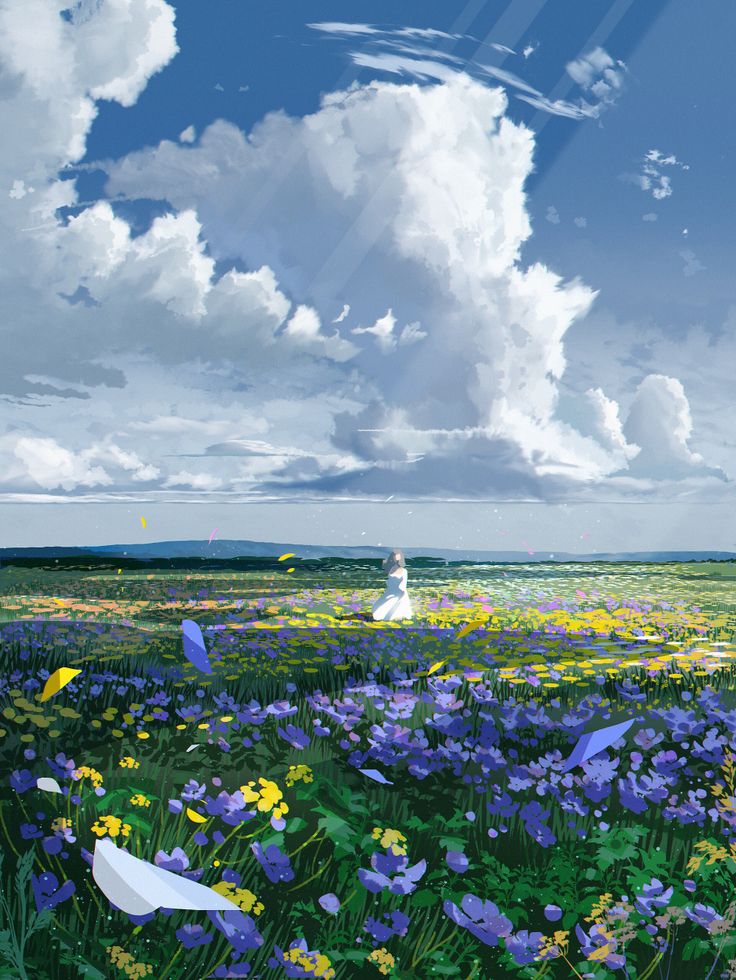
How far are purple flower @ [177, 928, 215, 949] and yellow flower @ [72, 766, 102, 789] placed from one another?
6.14ft

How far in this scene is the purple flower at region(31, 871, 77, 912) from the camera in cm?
410

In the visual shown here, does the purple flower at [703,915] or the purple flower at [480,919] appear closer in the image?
the purple flower at [480,919]

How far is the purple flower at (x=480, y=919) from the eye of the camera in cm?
411

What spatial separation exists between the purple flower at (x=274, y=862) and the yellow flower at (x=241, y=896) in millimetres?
140

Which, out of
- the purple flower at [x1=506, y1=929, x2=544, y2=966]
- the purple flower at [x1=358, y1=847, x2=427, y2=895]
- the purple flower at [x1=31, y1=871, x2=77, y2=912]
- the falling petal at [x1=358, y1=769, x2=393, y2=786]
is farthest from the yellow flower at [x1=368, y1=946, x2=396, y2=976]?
the falling petal at [x1=358, y1=769, x2=393, y2=786]

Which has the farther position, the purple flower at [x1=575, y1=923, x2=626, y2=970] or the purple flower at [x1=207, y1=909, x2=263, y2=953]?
the purple flower at [x1=575, y1=923, x2=626, y2=970]

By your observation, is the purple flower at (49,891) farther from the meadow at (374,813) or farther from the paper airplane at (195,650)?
the paper airplane at (195,650)

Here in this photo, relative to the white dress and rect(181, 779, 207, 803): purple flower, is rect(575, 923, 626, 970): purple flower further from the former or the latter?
the white dress

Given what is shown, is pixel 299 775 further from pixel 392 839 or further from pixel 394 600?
pixel 394 600

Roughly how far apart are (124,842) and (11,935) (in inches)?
37.6

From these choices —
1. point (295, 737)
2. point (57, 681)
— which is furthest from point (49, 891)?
point (57, 681)

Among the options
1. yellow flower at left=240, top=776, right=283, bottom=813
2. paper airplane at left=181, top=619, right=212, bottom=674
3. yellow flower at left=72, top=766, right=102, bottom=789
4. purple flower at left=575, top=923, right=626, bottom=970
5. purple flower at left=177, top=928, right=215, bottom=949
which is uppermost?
paper airplane at left=181, top=619, right=212, bottom=674

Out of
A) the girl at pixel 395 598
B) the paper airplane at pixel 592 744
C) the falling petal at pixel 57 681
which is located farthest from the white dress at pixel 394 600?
the paper airplane at pixel 592 744

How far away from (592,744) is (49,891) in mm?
3877
